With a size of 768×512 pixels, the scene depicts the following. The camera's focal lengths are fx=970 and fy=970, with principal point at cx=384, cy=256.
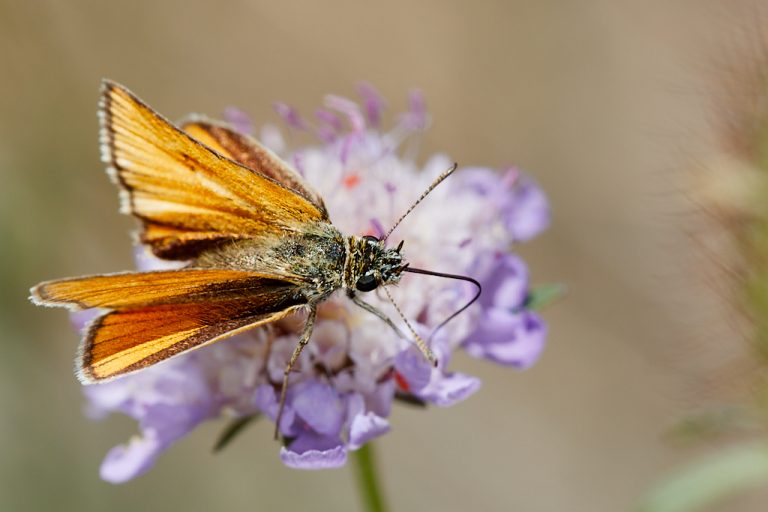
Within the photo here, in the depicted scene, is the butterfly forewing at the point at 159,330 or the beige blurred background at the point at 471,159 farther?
the beige blurred background at the point at 471,159

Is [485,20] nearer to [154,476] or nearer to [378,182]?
[154,476]

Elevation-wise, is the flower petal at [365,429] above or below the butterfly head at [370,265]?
below

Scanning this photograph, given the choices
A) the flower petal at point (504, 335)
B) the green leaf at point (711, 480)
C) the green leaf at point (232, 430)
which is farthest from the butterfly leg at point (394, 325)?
the green leaf at point (711, 480)

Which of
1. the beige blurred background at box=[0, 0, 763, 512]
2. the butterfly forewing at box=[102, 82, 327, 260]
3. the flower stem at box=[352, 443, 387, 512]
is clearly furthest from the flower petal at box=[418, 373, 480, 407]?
the beige blurred background at box=[0, 0, 763, 512]

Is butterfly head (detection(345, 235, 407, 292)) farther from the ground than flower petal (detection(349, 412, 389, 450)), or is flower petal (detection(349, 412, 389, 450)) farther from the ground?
butterfly head (detection(345, 235, 407, 292))

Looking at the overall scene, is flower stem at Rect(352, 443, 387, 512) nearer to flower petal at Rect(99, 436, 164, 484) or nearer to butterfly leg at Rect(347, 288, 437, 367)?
butterfly leg at Rect(347, 288, 437, 367)

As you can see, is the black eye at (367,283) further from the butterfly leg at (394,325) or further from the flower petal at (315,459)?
the flower petal at (315,459)
